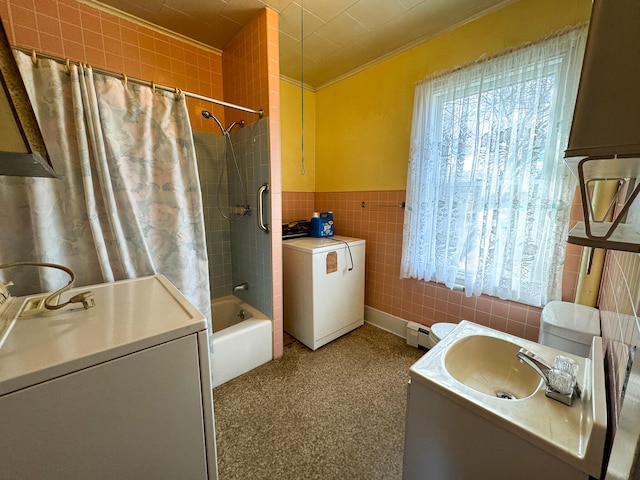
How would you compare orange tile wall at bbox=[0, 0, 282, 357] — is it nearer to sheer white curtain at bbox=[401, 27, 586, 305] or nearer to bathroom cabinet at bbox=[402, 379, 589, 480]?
sheer white curtain at bbox=[401, 27, 586, 305]

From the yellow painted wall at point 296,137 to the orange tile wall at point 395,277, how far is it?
→ 166 mm

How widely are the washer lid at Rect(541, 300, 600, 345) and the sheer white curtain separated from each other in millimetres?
160

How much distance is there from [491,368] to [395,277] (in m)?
1.31

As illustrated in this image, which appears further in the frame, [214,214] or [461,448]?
[214,214]

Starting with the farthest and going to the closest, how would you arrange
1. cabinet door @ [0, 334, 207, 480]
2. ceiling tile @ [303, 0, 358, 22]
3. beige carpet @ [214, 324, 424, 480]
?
1. ceiling tile @ [303, 0, 358, 22]
2. beige carpet @ [214, 324, 424, 480]
3. cabinet door @ [0, 334, 207, 480]

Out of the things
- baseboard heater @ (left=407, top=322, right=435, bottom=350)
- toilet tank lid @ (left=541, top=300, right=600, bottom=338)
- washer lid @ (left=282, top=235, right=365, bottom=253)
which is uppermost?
washer lid @ (left=282, top=235, right=365, bottom=253)

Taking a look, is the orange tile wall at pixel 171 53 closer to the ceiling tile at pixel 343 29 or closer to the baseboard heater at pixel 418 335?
the ceiling tile at pixel 343 29

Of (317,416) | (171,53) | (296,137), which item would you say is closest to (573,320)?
(317,416)

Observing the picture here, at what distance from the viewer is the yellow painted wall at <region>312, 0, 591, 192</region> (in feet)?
4.80

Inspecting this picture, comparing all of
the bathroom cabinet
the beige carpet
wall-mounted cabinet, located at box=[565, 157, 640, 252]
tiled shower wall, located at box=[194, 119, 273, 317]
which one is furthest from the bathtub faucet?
wall-mounted cabinet, located at box=[565, 157, 640, 252]

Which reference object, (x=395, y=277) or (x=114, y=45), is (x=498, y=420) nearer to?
(x=395, y=277)

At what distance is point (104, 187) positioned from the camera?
1.17 m

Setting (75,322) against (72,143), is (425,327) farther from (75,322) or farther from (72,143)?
(72,143)

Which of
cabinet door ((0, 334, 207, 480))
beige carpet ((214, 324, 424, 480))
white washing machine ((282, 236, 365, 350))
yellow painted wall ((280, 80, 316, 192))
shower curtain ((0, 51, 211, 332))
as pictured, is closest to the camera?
cabinet door ((0, 334, 207, 480))
